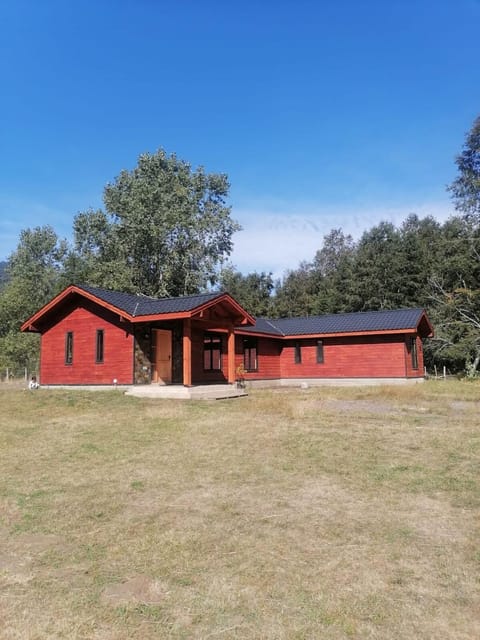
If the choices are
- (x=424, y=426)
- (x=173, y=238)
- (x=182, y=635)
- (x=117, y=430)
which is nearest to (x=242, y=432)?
(x=117, y=430)

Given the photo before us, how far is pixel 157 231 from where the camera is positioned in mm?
35969

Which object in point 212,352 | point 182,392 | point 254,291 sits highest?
point 254,291

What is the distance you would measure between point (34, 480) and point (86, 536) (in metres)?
2.26

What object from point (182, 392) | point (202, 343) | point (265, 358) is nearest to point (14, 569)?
point (182, 392)

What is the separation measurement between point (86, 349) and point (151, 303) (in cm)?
325

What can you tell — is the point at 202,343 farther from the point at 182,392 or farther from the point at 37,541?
the point at 37,541

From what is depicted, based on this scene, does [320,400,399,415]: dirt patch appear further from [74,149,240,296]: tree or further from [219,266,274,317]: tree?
[219,266,274,317]: tree

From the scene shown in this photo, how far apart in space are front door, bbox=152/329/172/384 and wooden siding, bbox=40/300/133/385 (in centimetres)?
140

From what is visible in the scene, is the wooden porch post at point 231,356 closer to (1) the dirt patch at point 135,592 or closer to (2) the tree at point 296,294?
(1) the dirt patch at point 135,592

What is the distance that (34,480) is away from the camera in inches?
236

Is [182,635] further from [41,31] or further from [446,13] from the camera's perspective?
[41,31]

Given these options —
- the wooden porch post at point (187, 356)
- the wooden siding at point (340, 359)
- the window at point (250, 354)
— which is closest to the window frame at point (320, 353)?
the wooden siding at point (340, 359)

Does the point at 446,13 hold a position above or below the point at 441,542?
above

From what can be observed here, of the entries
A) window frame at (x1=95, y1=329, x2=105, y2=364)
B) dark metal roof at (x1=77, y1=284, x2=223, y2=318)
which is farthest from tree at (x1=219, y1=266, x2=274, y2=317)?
window frame at (x1=95, y1=329, x2=105, y2=364)
